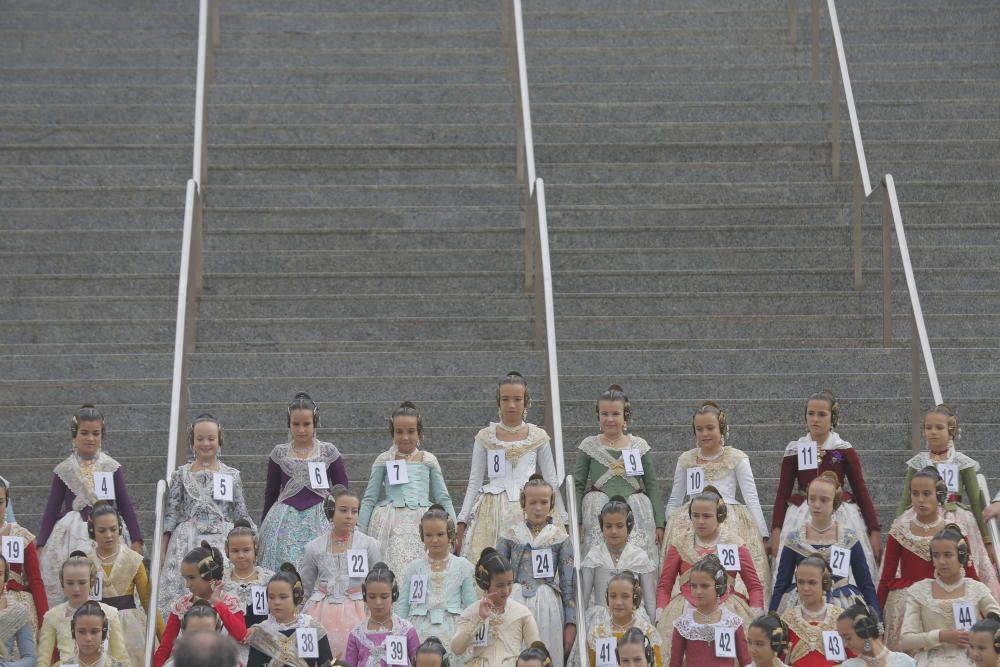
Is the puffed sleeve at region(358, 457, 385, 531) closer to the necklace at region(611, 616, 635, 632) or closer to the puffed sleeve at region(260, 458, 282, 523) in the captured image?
the puffed sleeve at region(260, 458, 282, 523)

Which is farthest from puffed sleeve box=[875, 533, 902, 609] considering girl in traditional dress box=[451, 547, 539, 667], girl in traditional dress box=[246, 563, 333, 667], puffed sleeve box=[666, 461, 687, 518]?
girl in traditional dress box=[246, 563, 333, 667]

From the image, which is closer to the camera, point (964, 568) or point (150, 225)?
point (964, 568)

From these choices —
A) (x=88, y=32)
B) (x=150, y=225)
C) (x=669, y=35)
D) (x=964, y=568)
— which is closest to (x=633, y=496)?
(x=964, y=568)

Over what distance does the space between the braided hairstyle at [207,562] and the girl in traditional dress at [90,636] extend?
48 cm

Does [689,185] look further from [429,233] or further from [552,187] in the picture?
[429,233]

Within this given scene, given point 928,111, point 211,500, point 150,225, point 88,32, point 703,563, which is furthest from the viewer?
point 88,32

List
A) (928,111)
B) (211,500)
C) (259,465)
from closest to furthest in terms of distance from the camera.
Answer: (211,500)
(259,465)
(928,111)

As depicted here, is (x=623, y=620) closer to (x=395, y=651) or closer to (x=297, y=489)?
(x=395, y=651)

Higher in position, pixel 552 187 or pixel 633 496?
pixel 552 187

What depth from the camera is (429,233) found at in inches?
514

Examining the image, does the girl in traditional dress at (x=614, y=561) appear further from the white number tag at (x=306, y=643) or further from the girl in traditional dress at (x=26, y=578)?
the girl in traditional dress at (x=26, y=578)

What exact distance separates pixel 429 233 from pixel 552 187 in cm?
92

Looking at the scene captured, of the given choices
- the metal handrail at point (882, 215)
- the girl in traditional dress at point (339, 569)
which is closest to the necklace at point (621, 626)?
the girl in traditional dress at point (339, 569)

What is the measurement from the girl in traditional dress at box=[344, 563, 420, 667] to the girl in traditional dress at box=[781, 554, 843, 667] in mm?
1753
